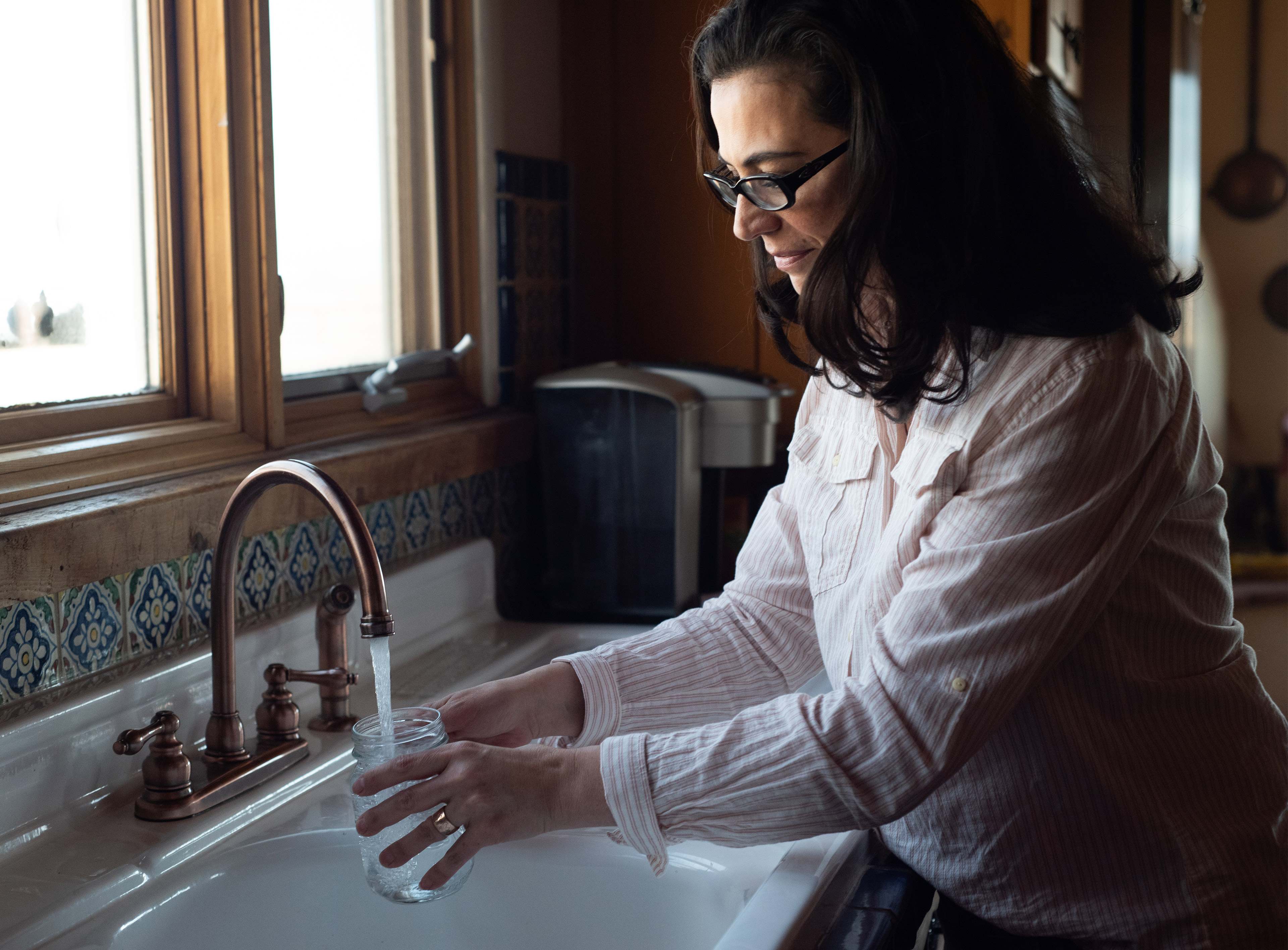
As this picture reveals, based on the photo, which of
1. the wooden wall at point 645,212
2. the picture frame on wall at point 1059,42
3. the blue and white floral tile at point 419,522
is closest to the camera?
the blue and white floral tile at point 419,522

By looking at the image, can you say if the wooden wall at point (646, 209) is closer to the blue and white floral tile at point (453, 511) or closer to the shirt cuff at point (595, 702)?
the blue and white floral tile at point (453, 511)

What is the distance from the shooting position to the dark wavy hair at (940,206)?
0.92 m

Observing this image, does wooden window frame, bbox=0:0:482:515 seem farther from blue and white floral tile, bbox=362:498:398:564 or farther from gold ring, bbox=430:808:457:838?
gold ring, bbox=430:808:457:838

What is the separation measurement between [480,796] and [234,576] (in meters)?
0.41

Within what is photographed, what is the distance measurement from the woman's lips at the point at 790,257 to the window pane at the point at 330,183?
721mm

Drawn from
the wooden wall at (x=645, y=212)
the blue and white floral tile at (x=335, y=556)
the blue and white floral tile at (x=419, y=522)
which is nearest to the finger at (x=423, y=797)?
the blue and white floral tile at (x=335, y=556)

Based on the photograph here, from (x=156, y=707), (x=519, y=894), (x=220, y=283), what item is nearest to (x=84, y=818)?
(x=156, y=707)

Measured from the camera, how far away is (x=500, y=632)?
1.73m

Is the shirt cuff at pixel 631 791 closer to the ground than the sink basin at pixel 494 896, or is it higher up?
higher up

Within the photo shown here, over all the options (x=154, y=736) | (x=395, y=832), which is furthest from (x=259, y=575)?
(x=395, y=832)

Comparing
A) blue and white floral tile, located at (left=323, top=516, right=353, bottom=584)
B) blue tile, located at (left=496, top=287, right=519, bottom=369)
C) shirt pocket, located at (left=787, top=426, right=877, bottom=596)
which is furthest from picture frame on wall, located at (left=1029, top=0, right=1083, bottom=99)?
Result: blue and white floral tile, located at (left=323, top=516, right=353, bottom=584)

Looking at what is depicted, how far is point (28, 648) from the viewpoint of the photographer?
1088 millimetres

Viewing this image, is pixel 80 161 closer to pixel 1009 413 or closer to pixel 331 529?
pixel 331 529

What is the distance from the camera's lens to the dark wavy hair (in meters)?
0.92
